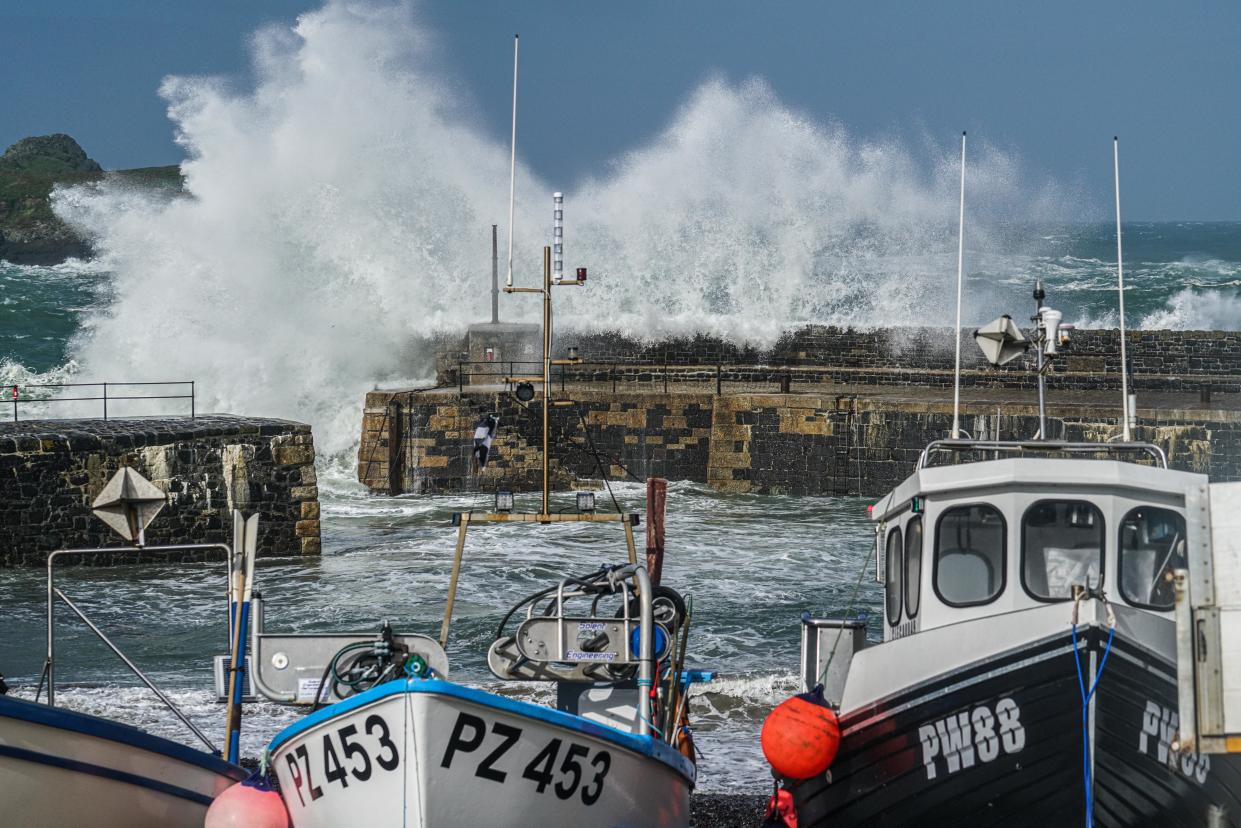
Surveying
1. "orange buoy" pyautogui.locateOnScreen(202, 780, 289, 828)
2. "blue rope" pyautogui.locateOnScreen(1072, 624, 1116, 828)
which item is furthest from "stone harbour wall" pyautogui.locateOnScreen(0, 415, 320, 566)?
"blue rope" pyautogui.locateOnScreen(1072, 624, 1116, 828)

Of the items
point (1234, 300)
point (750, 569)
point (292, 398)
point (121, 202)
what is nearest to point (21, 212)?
point (121, 202)

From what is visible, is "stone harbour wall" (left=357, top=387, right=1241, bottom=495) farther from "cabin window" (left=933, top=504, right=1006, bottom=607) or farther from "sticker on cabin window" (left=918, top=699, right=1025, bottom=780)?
"sticker on cabin window" (left=918, top=699, right=1025, bottom=780)

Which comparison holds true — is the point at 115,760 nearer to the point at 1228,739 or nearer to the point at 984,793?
the point at 984,793

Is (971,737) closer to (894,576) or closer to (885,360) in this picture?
(894,576)

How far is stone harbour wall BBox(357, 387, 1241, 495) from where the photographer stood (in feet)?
69.2

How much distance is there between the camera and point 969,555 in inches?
255

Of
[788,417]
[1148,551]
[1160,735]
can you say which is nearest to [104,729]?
[1160,735]

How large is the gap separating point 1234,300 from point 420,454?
34035mm

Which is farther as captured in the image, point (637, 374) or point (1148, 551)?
point (637, 374)

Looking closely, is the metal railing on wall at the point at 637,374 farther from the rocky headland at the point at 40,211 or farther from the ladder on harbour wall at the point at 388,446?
the rocky headland at the point at 40,211

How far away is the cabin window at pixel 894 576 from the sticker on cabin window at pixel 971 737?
867mm

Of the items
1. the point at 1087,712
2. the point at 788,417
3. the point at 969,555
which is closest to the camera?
the point at 1087,712

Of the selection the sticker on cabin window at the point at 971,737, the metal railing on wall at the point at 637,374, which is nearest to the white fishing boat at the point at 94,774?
the sticker on cabin window at the point at 971,737

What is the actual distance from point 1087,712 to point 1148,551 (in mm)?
837
